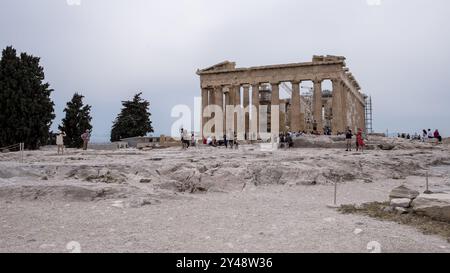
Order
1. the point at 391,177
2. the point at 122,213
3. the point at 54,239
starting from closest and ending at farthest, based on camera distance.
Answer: the point at 54,239 < the point at 122,213 < the point at 391,177

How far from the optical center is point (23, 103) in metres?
34.1

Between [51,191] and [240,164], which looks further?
[240,164]

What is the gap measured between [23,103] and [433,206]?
35454 mm

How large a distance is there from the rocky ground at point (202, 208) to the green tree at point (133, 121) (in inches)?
1774

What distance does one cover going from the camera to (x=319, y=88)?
137ft

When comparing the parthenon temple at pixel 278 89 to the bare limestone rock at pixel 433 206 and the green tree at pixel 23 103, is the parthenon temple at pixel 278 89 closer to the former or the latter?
the green tree at pixel 23 103

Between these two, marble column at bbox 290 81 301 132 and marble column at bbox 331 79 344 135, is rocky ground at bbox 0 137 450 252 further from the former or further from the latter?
marble column at bbox 290 81 301 132

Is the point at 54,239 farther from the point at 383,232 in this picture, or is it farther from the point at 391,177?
the point at 391,177

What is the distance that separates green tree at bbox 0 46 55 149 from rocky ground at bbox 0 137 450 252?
1018 inches

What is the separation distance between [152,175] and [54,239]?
6342 mm

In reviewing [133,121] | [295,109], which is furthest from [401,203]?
[133,121]

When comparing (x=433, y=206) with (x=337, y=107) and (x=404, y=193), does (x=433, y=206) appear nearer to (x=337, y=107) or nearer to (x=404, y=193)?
(x=404, y=193)

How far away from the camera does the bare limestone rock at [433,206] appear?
269 inches
